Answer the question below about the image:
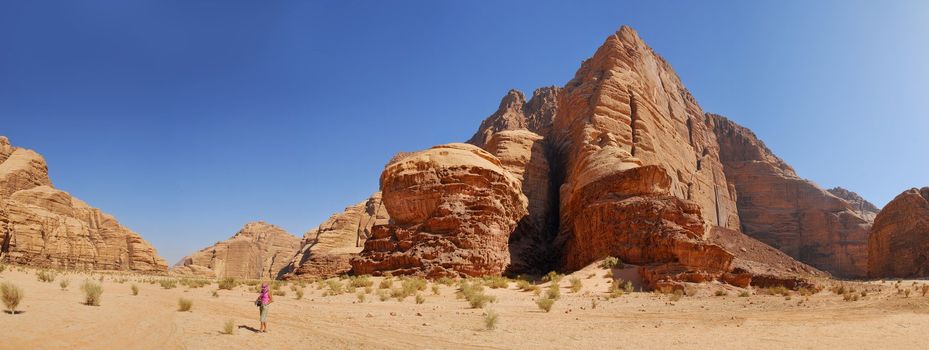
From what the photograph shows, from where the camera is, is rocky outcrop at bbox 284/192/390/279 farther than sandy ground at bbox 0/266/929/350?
Yes

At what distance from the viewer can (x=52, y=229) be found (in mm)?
43312

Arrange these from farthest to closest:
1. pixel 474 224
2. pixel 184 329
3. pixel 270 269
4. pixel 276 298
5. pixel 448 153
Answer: pixel 270 269, pixel 448 153, pixel 474 224, pixel 276 298, pixel 184 329

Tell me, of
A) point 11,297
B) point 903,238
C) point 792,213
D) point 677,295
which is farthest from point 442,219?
point 792,213

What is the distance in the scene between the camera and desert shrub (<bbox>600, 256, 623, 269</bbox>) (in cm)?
2194

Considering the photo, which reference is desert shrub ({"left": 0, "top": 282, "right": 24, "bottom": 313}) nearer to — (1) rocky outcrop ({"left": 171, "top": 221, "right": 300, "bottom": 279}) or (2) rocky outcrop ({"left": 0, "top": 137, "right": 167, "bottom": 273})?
(2) rocky outcrop ({"left": 0, "top": 137, "right": 167, "bottom": 273})

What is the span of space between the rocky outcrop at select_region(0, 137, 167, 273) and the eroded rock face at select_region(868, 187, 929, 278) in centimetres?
6020

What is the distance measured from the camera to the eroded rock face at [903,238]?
3281 cm

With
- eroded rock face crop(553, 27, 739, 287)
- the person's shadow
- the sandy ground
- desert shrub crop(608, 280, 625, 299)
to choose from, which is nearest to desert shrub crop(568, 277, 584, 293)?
desert shrub crop(608, 280, 625, 299)

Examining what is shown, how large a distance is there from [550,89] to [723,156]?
29628mm

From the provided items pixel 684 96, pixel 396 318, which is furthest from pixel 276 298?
pixel 684 96

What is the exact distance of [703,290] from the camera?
57.3 ft

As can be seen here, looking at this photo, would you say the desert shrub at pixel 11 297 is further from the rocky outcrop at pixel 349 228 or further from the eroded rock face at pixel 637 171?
the rocky outcrop at pixel 349 228

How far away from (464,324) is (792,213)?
72612 millimetres

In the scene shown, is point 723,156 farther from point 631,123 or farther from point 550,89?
point 631,123
